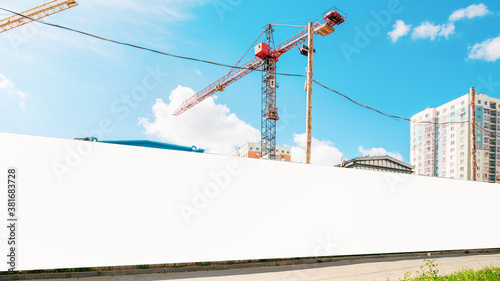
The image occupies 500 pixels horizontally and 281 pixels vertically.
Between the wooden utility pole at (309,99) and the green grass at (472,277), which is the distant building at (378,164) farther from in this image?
the green grass at (472,277)

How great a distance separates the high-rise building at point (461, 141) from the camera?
199 feet

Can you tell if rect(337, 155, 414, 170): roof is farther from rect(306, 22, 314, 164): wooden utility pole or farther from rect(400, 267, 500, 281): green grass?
rect(400, 267, 500, 281): green grass

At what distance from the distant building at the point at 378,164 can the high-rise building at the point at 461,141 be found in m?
42.4

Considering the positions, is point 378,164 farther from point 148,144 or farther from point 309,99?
point 148,144

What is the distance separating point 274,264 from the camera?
278 inches

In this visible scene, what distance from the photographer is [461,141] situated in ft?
204

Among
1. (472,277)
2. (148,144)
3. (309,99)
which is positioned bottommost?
(472,277)

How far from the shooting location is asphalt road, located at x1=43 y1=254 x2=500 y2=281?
5890 mm

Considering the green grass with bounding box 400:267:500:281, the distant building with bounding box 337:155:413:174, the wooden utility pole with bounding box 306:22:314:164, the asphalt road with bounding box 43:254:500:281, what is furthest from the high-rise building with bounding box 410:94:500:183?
the green grass with bounding box 400:267:500:281

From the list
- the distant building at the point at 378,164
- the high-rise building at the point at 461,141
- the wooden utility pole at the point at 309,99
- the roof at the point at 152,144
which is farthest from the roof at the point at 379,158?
the high-rise building at the point at 461,141

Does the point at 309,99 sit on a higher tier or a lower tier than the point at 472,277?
higher

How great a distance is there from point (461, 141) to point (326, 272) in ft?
237

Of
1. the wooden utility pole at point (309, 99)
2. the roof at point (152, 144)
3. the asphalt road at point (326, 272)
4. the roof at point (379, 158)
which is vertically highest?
the wooden utility pole at point (309, 99)

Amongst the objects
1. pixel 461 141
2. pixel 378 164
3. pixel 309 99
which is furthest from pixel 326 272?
pixel 461 141
